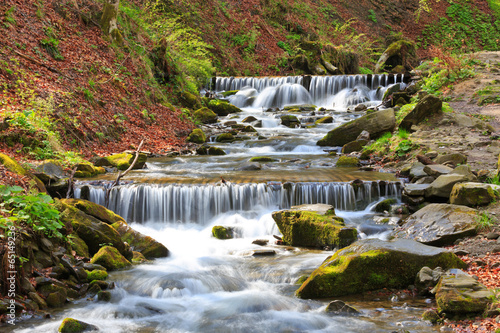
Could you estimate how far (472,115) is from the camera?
1311 centimetres

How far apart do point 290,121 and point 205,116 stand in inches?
151

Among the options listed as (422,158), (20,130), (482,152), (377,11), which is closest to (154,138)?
(20,130)

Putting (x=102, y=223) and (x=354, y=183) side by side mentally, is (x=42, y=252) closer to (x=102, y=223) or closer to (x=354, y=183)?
(x=102, y=223)

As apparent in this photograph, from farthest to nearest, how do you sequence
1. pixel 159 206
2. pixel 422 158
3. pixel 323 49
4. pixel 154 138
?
pixel 323 49 → pixel 154 138 → pixel 422 158 → pixel 159 206

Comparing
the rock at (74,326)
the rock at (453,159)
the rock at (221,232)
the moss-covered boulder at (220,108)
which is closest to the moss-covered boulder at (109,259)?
the rock at (74,326)

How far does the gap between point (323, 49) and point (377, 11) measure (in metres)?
16.0

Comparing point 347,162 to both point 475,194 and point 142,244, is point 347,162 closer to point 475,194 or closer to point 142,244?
point 475,194

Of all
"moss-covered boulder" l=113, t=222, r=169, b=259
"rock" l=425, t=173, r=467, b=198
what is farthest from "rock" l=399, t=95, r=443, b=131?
"moss-covered boulder" l=113, t=222, r=169, b=259

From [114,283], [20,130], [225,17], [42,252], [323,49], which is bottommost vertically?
[114,283]

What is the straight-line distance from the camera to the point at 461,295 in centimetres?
445

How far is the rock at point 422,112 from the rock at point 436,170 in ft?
11.5

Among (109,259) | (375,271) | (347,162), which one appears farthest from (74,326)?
(347,162)

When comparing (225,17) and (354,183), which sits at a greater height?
(225,17)

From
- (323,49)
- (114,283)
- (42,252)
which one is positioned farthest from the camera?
(323,49)
